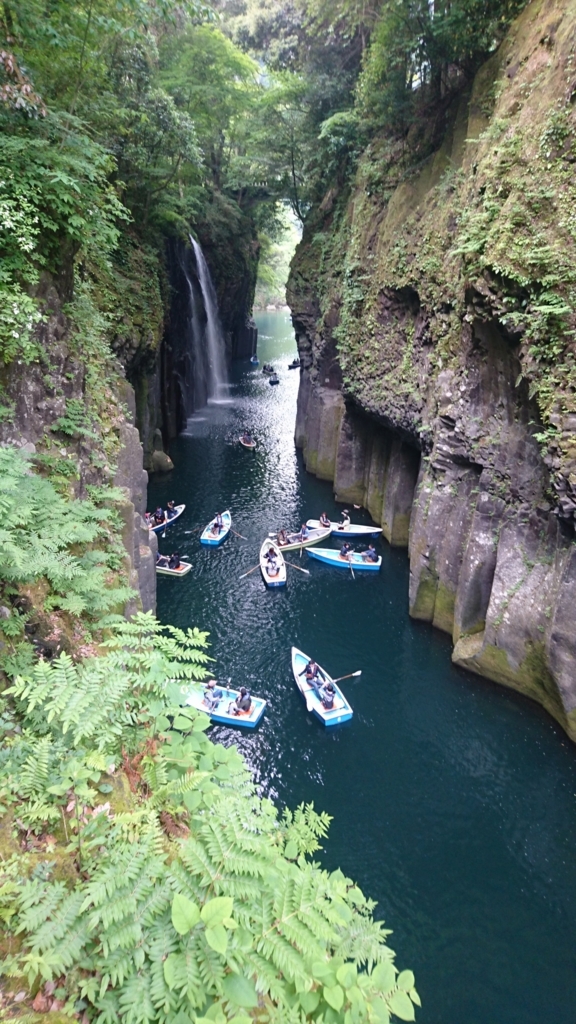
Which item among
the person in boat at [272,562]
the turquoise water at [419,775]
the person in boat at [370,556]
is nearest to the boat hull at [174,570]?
the turquoise water at [419,775]

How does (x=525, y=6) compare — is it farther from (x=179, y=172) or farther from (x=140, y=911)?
(x=140, y=911)

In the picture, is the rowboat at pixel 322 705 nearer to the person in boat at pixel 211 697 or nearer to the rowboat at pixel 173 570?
the person in boat at pixel 211 697

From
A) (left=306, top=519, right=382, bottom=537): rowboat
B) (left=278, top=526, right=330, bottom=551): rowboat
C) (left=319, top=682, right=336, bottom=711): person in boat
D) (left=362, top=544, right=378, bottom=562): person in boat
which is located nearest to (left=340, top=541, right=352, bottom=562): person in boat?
(left=362, top=544, right=378, bottom=562): person in boat

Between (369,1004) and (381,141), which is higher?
(381,141)

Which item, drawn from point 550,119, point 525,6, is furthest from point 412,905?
point 525,6

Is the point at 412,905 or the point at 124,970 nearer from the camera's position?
the point at 124,970

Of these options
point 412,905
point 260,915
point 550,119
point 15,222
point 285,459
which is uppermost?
point 550,119

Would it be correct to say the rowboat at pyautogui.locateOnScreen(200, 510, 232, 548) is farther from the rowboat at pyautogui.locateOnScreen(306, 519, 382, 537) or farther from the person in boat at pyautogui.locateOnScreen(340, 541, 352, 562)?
the person in boat at pyautogui.locateOnScreen(340, 541, 352, 562)

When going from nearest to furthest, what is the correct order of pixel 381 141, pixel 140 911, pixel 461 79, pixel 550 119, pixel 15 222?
pixel 140 911 < pixel 15 222 < pixel 550 119 < pixel 461 79 < pixel 381 141
